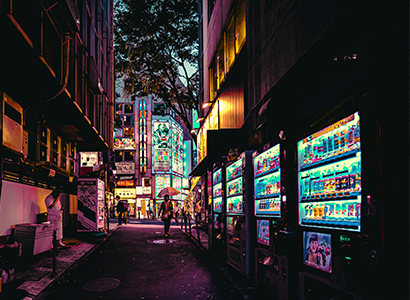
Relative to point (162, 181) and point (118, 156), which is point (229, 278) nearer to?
point (162, 181)

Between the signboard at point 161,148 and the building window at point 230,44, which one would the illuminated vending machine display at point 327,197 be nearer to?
the building window at point 230,44

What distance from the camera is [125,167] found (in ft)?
190

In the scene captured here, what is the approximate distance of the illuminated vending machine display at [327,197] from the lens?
3.79 meters

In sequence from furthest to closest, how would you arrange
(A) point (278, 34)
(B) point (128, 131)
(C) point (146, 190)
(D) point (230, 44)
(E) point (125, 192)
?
(B) point (128, 131)
(E) point (125, 192)
(C) point (146, 190)
(D) point (230, 44)
(A) point (278, 34)

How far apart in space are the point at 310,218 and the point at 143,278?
5.51 metres

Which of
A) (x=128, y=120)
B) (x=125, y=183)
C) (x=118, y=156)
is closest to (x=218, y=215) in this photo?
(x=125, y=183)

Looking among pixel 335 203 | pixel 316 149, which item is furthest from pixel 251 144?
pixel 335 203

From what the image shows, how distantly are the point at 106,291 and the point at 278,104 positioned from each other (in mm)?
5466

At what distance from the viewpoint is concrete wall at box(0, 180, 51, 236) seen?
10156mm

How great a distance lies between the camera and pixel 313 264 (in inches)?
186

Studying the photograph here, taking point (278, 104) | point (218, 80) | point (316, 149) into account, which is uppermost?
point (218, 80)

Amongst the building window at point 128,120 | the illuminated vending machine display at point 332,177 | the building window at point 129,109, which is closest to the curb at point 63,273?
the illuminated vending machine display at point 332,177

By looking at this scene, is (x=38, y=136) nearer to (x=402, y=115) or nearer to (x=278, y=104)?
(x=278, y=104)

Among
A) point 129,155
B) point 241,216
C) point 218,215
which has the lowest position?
point 218,215
